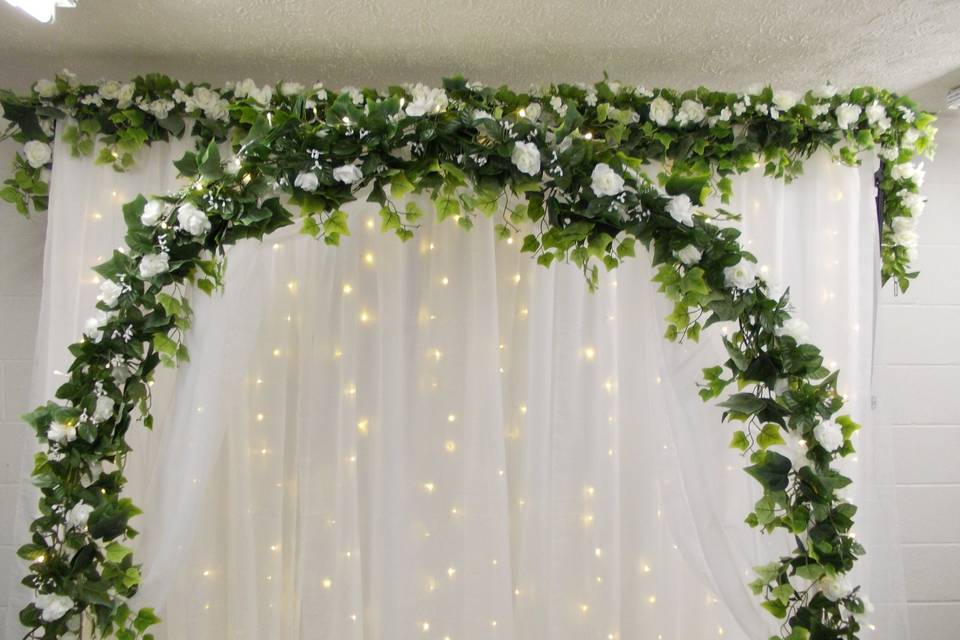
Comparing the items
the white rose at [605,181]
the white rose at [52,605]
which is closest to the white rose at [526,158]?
the white rose at [605,181]

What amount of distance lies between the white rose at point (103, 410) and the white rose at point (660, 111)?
5.54ft

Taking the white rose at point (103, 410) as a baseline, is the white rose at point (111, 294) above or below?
above

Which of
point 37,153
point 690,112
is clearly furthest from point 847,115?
point 37,153

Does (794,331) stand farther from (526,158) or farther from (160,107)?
(160,107)

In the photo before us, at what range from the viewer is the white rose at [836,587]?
166 cm

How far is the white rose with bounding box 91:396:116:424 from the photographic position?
1648 millimetres

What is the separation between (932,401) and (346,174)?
234 cm

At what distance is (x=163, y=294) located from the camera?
1.70 metres

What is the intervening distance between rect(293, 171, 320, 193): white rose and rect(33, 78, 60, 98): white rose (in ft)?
3.19

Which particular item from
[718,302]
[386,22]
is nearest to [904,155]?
[718,302]

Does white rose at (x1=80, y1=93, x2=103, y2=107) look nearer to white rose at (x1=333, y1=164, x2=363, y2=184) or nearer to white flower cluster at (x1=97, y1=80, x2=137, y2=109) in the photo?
white flower cluster at (x1=97, y1=80, x2=137, y2=109)

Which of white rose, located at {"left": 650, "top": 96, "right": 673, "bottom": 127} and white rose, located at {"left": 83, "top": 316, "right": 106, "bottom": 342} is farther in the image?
white rose, located at {"left": 650, "top": 96, "right": 673, "bottom": 127}

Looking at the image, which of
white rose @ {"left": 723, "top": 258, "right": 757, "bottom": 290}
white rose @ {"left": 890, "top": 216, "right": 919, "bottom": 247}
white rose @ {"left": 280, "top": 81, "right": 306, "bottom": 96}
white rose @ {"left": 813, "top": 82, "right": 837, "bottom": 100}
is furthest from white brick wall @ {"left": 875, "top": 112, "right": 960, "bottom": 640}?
white rose @ {"left": 280, "top": 81, "right": 306, "bottom": 96}

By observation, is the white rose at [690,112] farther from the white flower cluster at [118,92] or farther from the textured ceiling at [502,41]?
the white flower cluster at [118,92]
